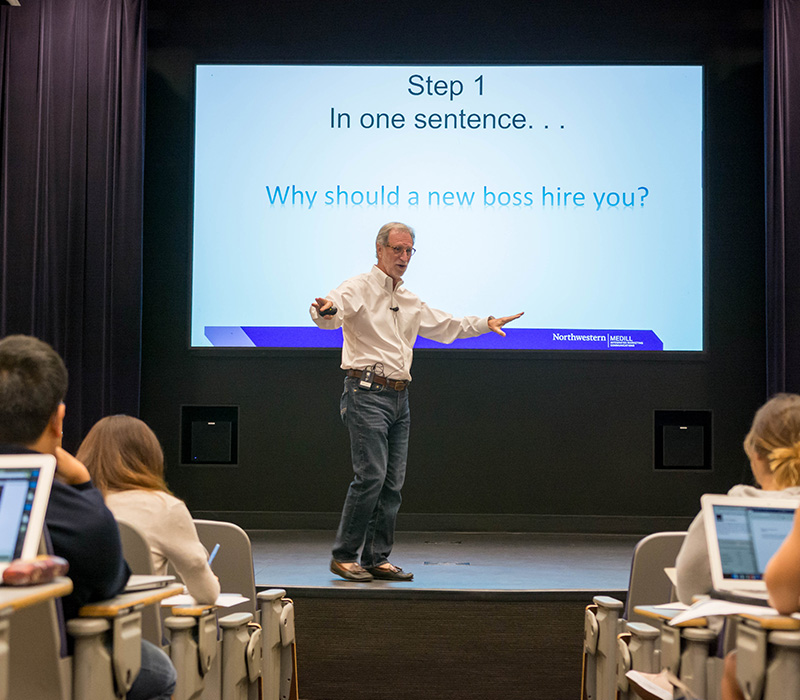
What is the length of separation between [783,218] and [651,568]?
129 inches

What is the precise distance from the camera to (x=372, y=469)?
3762mm

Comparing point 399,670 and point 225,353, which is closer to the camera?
point 399,670

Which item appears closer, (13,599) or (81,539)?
(13,599)

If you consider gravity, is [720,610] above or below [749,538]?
below

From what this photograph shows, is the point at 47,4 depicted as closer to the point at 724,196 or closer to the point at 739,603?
the point at 724,196

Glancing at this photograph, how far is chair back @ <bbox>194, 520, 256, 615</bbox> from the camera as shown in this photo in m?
2.59

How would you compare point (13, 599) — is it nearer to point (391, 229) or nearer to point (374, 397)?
point (374, 397)

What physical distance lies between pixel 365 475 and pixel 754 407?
2819 mm

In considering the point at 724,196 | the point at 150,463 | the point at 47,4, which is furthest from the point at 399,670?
the point at 47,4

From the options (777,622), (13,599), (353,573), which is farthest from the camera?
(353,573)

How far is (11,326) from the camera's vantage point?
5297 mm

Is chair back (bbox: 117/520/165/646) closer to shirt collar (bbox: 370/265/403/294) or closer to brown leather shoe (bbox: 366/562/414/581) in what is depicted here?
brown leather shoe (bbox: 366/562/414/581)

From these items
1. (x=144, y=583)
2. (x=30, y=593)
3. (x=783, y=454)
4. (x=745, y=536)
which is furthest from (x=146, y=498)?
(x=783, y=454)

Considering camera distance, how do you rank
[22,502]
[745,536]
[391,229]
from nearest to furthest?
[22,502]
[745,536]
[391,229]
